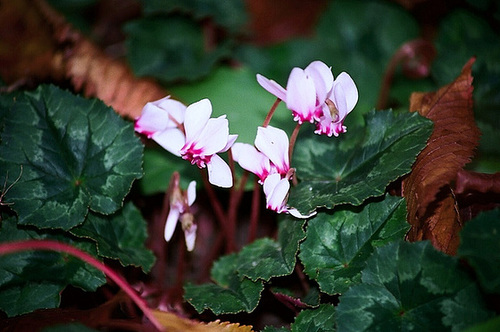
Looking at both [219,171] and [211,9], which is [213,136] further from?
[211,9]

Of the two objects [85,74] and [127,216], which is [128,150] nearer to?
[127,216]

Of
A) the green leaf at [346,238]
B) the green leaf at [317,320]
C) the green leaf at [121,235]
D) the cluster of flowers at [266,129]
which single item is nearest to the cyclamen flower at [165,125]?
the cluster of flowers at [266,129]

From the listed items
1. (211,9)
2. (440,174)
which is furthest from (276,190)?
(211,9)

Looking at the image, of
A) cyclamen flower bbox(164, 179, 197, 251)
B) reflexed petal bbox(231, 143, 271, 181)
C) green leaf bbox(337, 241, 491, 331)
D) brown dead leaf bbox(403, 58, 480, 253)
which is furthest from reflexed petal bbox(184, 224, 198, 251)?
brown dead leaf bbox(403, 58, 480, 253)

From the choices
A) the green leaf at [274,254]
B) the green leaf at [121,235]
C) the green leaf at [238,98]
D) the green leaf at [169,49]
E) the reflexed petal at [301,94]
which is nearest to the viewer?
the reflexed petal at [301,94]

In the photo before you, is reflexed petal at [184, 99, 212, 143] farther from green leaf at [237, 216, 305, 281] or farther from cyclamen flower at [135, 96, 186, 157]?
green leaf at [237, 216, 305, 281]

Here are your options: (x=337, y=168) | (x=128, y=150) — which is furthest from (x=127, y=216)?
(x=337, y=168)

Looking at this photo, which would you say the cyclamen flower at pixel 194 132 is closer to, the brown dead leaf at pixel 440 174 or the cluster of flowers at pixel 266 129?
the cluster of flowers at pixel 266 129
